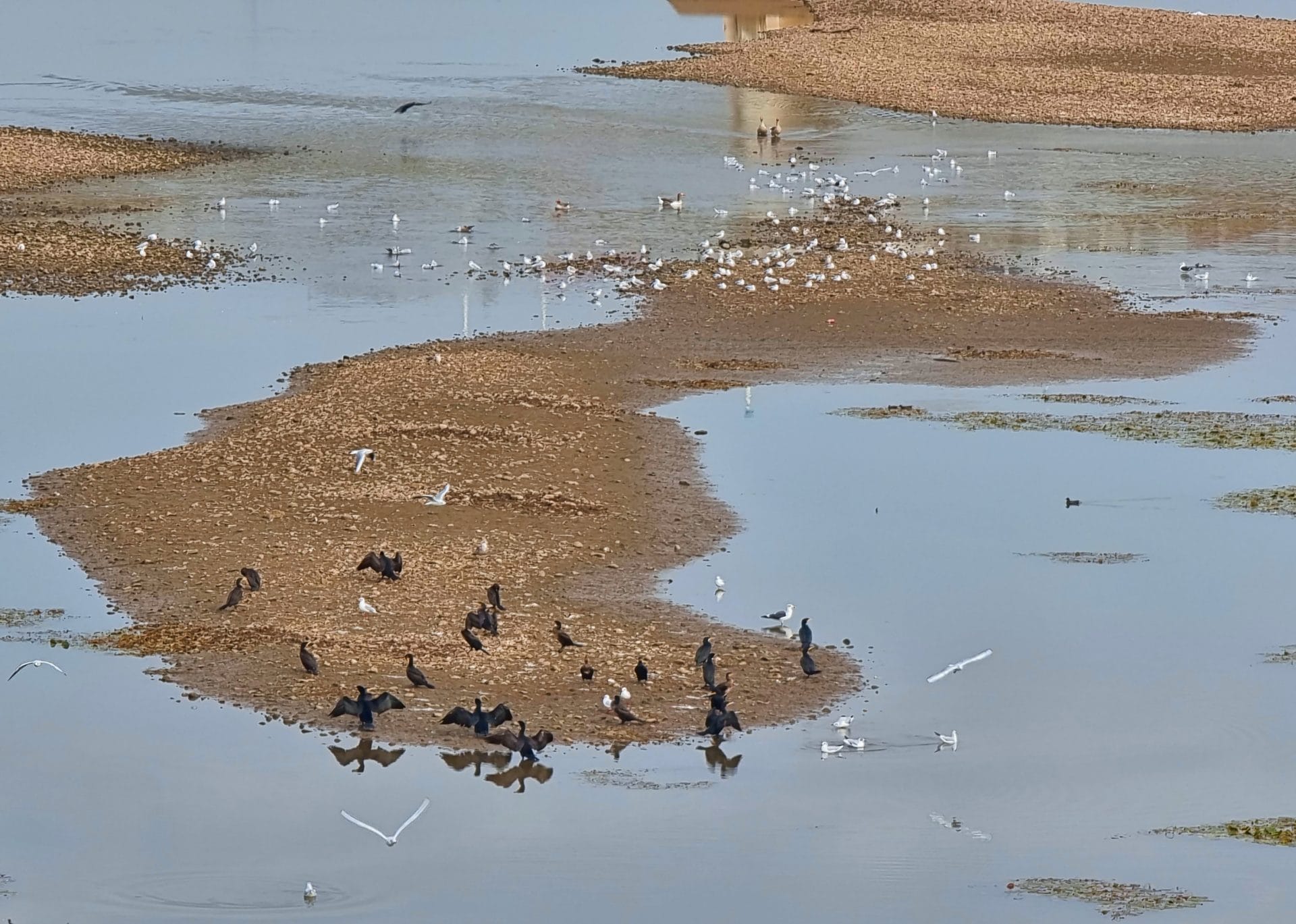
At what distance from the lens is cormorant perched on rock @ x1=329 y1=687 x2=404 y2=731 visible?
53.2 feet

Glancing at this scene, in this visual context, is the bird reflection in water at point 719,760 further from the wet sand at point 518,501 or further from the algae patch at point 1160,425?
the algae patch at point 1160,425

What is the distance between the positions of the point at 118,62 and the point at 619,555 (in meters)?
55.6

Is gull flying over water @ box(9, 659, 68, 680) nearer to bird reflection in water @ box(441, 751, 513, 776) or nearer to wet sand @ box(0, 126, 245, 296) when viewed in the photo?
bird reflection in water @ box(441, 751, 513, 776)

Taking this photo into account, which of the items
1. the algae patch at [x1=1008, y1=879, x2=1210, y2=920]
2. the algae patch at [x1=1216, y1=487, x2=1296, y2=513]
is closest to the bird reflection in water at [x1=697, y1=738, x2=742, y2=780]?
the algae patch at [x1=1008, y1=879, x2=1210, y2=920]

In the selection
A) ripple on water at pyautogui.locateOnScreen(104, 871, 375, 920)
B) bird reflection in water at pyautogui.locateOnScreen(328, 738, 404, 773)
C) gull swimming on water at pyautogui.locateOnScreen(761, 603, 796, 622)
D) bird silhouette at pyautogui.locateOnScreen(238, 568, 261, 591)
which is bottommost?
ripple on water at pyautogui.locateOnScreen(104, 871, 375, 920)

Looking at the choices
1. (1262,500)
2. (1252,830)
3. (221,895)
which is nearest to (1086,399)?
(1262,500)

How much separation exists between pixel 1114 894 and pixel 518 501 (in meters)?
10.1

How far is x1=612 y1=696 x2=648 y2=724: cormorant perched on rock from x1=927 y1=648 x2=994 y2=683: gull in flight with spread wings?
3071 millimetres

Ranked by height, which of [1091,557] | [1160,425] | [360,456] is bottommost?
[1091,557]

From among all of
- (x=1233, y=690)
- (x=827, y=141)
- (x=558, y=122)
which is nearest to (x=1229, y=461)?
(x=1233, y=690)

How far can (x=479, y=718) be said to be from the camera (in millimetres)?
15992

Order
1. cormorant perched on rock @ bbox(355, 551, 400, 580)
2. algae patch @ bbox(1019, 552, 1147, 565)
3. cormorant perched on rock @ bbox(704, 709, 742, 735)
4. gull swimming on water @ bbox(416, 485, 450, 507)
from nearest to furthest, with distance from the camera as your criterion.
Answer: cormorant perched on rock @ bbox(704, 709, 742, 735) → cormorant perched on rock @ bbox(355, 551, 400, 580) → algae patch @ bbox(1019, 552, 1147, 565) → gull swimming on water @ bbox(416, 485, 450, 507)

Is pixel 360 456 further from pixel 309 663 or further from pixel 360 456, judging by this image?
pixel 309 663

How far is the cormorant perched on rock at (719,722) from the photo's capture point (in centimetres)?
1633
